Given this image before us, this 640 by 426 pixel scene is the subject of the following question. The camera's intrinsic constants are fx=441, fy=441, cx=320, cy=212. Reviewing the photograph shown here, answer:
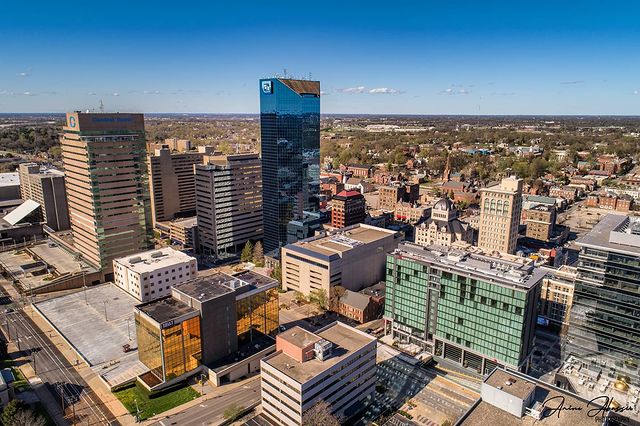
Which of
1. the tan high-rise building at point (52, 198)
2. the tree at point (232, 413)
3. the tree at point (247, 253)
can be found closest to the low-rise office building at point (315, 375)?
the tree at point (232, 413)

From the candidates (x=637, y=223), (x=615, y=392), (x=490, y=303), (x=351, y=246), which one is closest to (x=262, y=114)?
(x=351, y=246)

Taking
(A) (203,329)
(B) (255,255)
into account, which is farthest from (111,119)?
(A) (203,329)

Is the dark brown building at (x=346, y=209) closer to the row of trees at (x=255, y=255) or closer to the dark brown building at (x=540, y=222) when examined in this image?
the row of trees at (x=255, y=255)

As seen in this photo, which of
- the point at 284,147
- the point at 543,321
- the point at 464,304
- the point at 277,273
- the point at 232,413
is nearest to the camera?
the point at 232,413

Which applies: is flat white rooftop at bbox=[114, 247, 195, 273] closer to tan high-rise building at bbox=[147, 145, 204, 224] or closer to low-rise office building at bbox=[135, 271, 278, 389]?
low-rise office building at bbox=[135, 271, 278, 389]

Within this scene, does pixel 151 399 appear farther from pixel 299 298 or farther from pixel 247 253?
pixel 247 253

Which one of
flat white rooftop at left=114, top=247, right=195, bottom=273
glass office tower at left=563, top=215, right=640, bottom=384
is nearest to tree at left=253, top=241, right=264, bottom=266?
flat white rooftop at left=114, top=247, right=195, bottom=273
